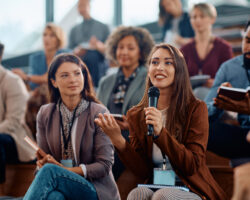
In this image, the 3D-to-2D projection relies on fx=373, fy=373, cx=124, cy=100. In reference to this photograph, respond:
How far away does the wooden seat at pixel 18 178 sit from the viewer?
176cm

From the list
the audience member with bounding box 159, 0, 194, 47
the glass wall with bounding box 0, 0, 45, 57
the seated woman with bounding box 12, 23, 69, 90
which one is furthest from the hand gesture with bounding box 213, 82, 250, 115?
the glass wall with bounding box 0, 0, 45, 57

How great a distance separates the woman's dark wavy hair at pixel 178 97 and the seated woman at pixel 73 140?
0.28 metres

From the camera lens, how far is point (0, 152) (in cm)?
187

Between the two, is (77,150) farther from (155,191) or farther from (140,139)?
(155,191)

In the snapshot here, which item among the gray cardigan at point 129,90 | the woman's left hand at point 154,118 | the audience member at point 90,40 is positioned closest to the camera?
the woman's left hand at point 154,118

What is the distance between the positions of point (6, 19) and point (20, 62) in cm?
52

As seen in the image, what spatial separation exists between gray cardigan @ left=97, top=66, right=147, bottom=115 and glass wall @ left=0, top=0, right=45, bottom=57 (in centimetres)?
180

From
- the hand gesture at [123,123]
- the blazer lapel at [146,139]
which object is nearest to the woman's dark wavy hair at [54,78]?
the hand gesture at [123,123]

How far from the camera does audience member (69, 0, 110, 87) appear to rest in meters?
2.44

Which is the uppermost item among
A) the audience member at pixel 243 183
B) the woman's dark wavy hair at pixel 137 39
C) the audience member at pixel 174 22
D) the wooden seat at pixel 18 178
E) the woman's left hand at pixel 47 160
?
the audience member at pixel 174 22

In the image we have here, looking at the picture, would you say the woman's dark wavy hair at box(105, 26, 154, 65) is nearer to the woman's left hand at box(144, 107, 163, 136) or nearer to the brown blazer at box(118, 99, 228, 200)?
the brown blazer at box(118, 99, 228, 200)

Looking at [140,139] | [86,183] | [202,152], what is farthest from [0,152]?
[202,152]

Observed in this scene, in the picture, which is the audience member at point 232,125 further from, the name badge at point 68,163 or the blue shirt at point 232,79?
the name badge at point 68,163

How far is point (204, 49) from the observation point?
2053 millimetres
